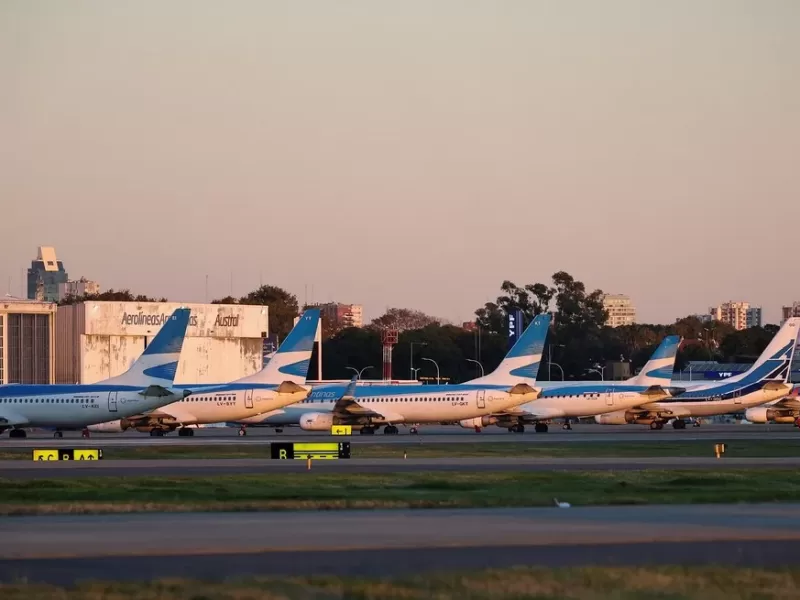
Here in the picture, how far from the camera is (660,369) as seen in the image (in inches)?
4082

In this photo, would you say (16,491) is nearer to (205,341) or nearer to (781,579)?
(781,579)

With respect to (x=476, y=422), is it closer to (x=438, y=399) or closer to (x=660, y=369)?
(x=438, y=399)

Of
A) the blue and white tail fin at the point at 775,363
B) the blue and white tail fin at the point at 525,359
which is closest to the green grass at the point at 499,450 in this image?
the blue and white tail fin at the point at 525,359

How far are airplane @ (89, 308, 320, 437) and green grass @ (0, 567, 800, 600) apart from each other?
60712 mm

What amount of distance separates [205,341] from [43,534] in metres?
116

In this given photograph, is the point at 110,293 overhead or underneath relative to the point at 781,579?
overhead

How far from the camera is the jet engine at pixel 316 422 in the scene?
85438mm

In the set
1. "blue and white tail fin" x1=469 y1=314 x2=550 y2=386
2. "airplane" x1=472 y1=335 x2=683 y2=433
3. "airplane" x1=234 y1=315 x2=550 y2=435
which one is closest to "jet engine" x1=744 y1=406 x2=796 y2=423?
"airplane" x1=472 y1=335 x2=683 y2=433

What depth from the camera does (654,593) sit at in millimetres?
16859

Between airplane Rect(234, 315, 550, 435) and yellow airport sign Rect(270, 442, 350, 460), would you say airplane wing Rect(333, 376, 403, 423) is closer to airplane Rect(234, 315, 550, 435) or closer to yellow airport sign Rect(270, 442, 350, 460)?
airplane Rect(234, 315, 550, 435)

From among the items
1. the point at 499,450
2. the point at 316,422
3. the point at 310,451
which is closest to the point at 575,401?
the point at 316,422

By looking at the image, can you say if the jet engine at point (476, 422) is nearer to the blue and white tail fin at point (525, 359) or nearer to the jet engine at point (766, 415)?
the blue and white tail fin at point (525, 359)

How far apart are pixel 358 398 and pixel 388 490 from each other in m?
55.1

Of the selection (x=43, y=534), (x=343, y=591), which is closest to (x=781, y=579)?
(x=343, y=591)
